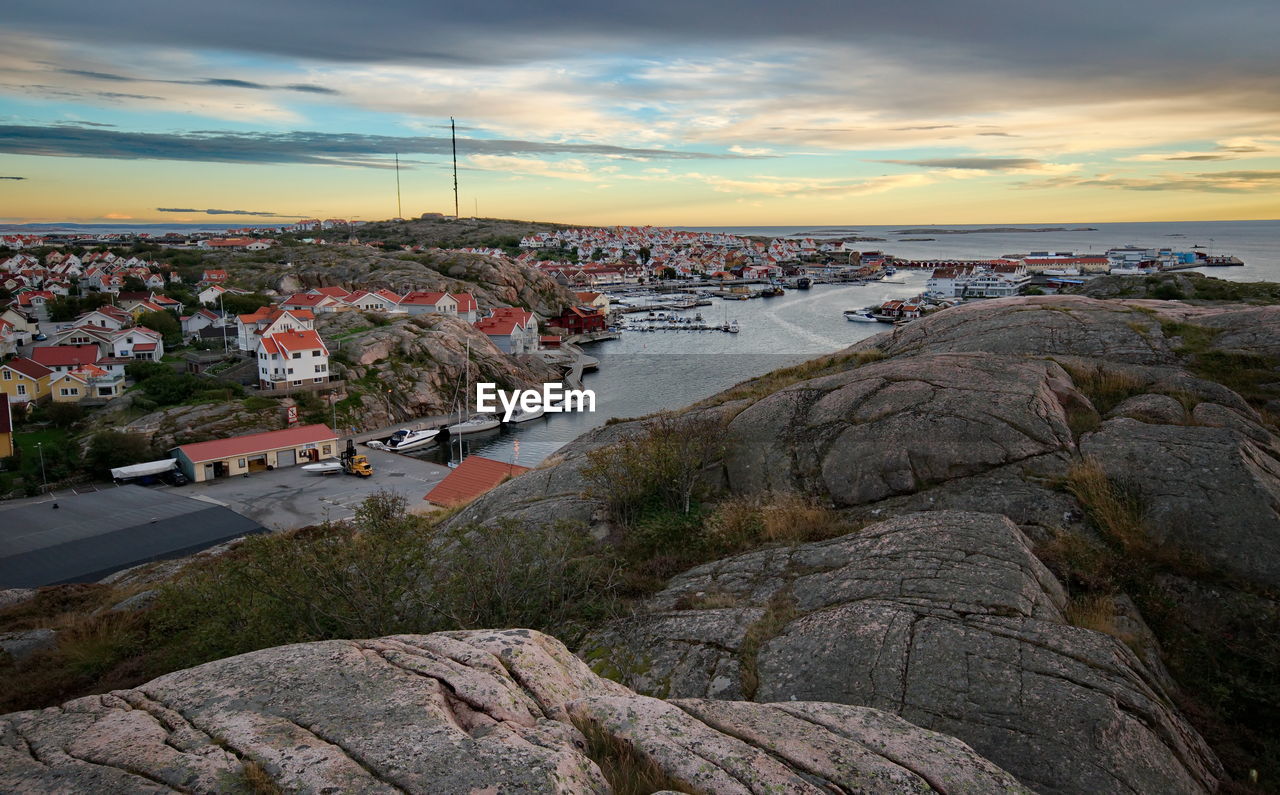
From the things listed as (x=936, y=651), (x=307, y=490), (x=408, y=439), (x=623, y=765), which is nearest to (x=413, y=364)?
(x=408, y=439)

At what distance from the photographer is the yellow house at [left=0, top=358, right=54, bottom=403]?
145 feet

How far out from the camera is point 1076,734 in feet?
13.9

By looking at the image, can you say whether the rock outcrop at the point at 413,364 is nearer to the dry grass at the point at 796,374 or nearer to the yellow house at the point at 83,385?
the yellow house at the point at 83,385

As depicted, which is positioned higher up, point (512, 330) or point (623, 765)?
point (623, 765)

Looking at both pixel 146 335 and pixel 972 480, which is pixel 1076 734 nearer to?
pixel 972 480

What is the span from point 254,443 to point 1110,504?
38.5m

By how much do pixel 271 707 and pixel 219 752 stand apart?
41 cm

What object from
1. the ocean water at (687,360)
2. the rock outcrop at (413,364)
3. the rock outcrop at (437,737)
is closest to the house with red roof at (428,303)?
the rock outcrop at (413,364)

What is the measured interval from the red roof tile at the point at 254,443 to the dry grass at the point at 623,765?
123ft

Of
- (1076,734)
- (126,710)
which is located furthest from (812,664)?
(126,710)

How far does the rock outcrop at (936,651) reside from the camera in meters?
4.27

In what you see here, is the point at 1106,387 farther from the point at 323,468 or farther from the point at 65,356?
the point at 65,356

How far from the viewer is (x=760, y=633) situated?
580 cm

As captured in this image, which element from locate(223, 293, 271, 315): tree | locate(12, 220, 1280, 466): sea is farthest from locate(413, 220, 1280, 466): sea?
locate(223, 293, 271, 315): tree
